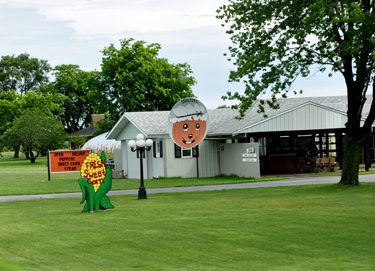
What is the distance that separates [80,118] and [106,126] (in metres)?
37.6

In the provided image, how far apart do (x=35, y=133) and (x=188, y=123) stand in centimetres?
4993

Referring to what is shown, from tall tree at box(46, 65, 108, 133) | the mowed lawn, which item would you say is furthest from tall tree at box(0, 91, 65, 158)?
the mowed lawn

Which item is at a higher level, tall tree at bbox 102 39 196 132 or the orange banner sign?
tall tree at bbox 102 39 196 132

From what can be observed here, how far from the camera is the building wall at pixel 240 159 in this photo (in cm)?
3419

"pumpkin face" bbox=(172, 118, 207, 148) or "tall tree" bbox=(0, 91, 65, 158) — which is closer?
"pumpkin face" bbox=(172, 118, 207, 148)

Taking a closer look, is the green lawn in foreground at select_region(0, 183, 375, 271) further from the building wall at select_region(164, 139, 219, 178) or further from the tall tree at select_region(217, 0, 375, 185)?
the building wall at select_region(164, 139, 219, 178)

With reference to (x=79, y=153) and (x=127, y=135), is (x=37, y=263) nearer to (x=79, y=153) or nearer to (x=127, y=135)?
(x=79, y=153)

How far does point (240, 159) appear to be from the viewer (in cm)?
3556

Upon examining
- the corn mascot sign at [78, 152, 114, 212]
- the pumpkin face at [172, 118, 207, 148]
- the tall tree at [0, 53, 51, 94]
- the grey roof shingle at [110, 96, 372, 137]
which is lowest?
the corn mascot sign at [78, 152, 114, 212]

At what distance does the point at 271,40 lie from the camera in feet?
82.8

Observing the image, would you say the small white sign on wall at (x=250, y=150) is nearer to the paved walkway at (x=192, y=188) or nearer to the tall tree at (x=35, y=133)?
the paved walkway at (x=192, y=188)

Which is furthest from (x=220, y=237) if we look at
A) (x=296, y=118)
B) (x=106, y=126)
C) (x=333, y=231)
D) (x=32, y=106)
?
(x=32, y=106)

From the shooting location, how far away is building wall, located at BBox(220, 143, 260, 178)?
3419cm

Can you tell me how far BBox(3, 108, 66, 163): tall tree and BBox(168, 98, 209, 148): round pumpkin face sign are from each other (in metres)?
48.7
